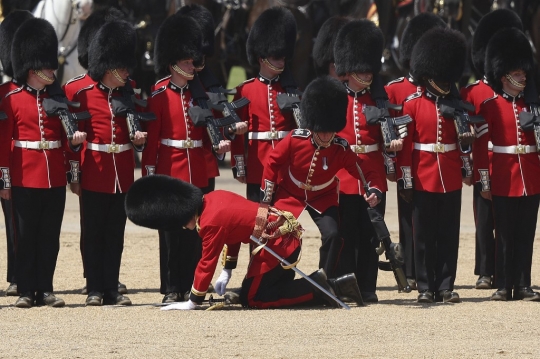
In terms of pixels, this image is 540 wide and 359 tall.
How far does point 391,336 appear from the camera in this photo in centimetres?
632

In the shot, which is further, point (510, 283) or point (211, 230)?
point (510, 283)

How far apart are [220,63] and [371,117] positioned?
622 cm

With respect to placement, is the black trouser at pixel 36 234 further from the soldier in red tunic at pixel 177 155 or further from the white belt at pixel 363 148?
the white belt at pixel 363 148

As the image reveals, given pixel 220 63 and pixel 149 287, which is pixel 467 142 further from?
pixel 220 63

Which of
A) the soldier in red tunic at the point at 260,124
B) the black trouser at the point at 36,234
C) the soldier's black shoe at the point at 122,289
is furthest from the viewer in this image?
the soldier in red tunic at the point at 260,124

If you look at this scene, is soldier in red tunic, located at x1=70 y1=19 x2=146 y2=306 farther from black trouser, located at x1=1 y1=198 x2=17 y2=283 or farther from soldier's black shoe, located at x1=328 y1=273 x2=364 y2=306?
soldier's black shoe, located at x1=328 y1=273 x2=364 y2=306

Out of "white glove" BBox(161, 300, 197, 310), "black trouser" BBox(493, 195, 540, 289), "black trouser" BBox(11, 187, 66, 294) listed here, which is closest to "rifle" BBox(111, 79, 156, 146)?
"black trouser" BBox(11, 187, 66, 294)

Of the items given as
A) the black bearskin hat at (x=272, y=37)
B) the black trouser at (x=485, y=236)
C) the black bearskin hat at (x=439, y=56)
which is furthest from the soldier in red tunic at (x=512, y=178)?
the black bearskin hat at (x=272, y=37)

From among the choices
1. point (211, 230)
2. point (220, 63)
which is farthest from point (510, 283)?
point (220, 63)

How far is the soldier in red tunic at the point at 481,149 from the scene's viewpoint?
767 centimetres

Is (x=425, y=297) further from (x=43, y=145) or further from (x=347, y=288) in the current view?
(x=43, y=145)

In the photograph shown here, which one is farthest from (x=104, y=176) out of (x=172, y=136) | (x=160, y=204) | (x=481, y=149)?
(x=481, y=149)

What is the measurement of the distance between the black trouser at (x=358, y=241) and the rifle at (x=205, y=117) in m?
0.63

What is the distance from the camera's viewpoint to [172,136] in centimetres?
747
